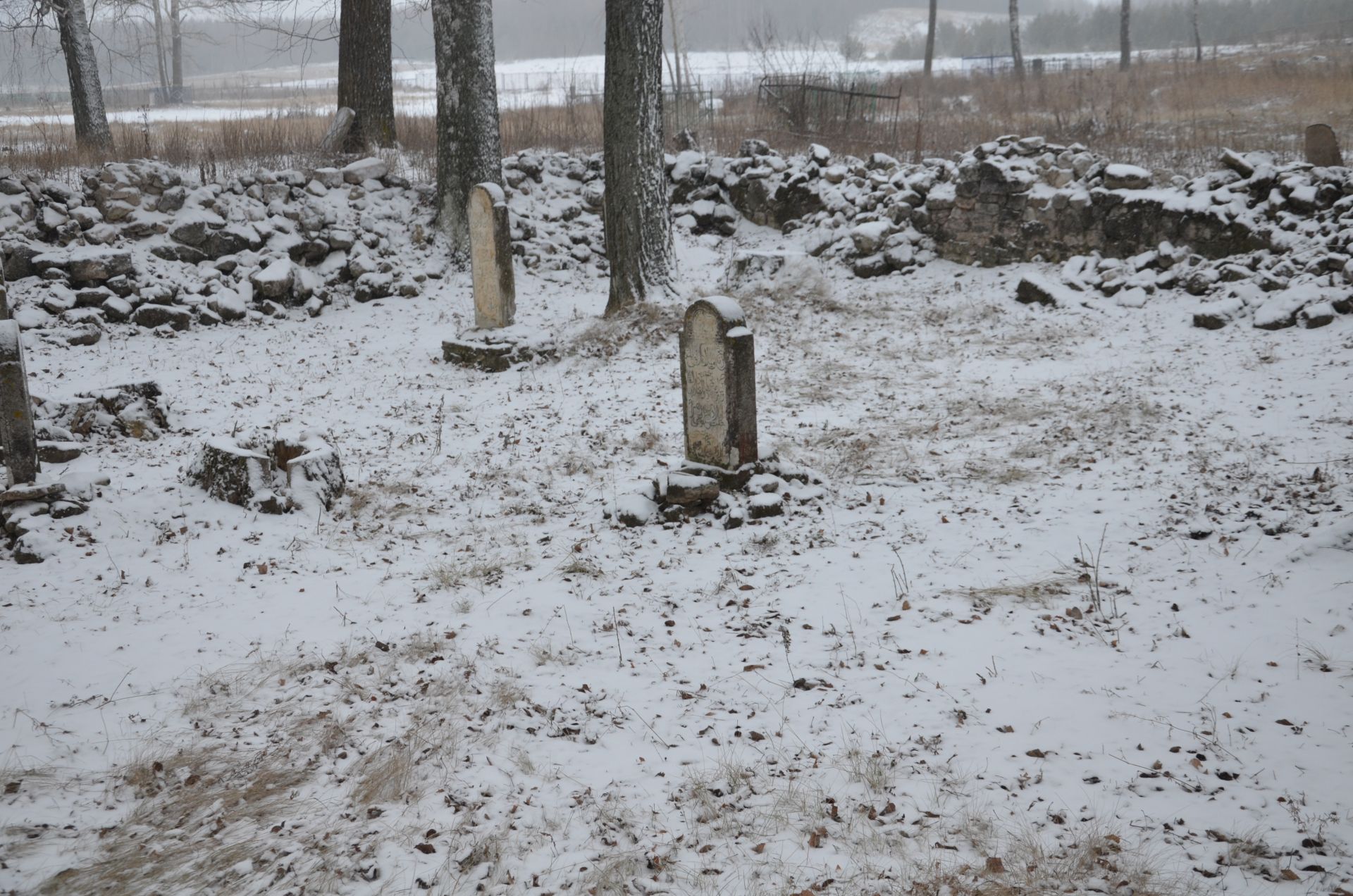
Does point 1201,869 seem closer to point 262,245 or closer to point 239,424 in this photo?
point 239,424

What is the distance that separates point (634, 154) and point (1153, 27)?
59.1 meters

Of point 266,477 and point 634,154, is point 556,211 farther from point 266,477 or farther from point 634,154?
point 266,477

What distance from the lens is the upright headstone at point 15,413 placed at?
538cm

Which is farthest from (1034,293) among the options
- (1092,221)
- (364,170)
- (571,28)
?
(571,28)

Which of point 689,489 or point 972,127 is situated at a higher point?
point 972,127

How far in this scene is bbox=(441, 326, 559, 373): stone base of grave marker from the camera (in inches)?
376

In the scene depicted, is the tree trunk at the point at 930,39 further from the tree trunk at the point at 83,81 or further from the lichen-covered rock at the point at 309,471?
the lichen-covered rock at the point at 309,471

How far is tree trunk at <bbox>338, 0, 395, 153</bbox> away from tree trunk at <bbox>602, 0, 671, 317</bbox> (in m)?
5.73

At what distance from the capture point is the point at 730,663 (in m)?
4.11

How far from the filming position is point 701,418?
20.0 feet

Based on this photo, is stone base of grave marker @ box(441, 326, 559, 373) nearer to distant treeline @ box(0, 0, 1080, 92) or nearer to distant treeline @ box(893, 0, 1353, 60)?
distant treeline @ box(893, 0, 1353, 60)

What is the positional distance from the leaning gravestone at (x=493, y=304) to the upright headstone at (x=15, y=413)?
458 centimetres

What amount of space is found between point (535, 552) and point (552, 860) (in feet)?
8.63

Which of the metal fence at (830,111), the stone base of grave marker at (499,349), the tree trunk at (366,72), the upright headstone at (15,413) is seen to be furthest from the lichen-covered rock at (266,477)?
the metal fence at (830,111)
